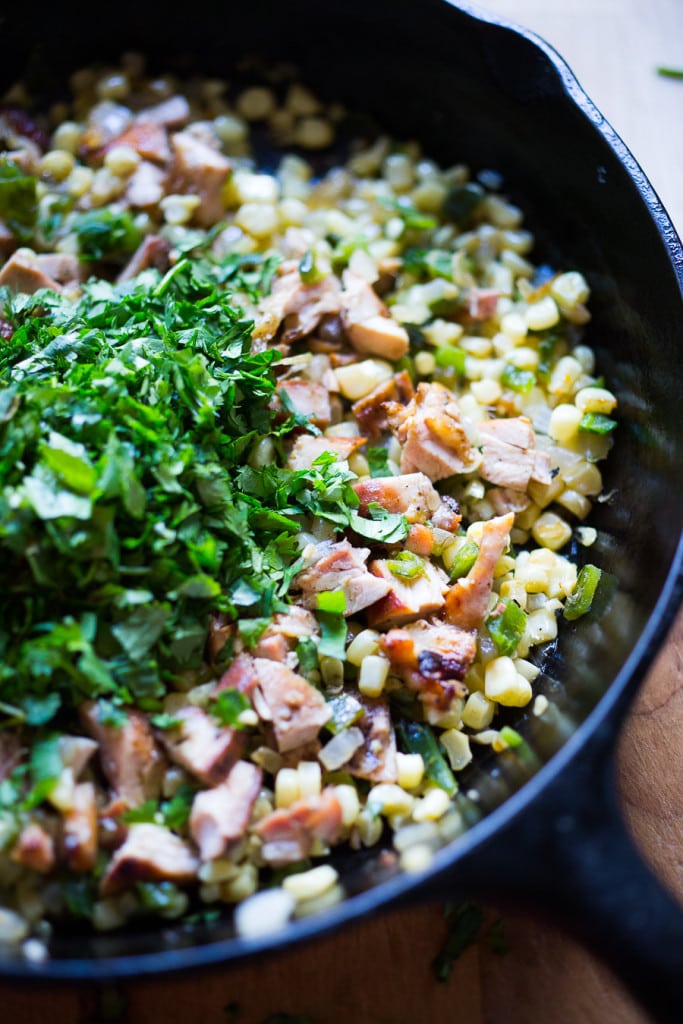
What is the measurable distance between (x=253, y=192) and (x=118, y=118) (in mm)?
555

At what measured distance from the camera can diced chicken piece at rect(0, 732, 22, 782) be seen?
1851 millimetres

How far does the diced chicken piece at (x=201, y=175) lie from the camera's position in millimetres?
2785

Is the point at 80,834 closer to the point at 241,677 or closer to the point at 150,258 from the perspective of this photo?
the point at 241,677

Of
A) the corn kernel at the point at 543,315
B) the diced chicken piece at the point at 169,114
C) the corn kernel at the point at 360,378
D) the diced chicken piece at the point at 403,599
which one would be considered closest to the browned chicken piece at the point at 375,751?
the diced chicken piece at the point at 403,599

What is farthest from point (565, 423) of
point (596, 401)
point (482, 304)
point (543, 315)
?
point (482, 304)

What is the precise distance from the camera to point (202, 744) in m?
1.93

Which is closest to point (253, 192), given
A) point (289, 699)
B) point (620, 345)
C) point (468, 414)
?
point (468, 414)

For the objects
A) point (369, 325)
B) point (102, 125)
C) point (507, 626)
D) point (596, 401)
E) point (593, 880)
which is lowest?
point (102, 125)

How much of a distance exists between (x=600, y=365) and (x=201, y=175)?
4.39 ft

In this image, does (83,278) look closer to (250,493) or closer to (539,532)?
(250,493)

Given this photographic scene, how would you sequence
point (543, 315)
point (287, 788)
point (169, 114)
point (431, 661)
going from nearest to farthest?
point (287, 788) → point (431, 661) → point (543, 315) → point (169, 114)

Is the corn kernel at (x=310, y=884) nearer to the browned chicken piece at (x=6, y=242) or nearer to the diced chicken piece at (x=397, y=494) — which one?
the diced chicken piece at (x=397, y=494)

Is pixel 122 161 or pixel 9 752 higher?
pixel 122 161

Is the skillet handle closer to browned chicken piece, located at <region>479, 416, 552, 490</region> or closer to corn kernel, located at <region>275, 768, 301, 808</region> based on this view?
corn kernel, located at <region>275, 768, 301, 808</region>
